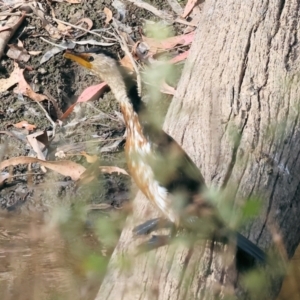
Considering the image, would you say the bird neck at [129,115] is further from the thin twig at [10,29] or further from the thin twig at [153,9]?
the thin twig at [153,9]

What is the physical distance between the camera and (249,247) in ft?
10.5

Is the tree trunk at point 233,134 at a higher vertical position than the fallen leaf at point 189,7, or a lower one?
higher

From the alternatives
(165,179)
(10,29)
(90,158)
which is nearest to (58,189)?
(90,158)

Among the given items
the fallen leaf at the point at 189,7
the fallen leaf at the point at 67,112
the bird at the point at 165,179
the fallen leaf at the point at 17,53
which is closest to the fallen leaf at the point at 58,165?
the fallen leaf at the point at 67,112

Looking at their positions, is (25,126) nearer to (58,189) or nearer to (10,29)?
(58,189)

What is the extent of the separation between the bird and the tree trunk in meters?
0.09

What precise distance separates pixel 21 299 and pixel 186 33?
120 inches

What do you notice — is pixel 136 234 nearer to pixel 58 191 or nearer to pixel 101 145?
pixel 58 191

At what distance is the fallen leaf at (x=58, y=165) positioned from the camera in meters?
5.58

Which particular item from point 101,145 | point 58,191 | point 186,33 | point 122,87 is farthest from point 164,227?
point 186,33

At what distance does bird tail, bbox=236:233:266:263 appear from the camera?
10.4 ft

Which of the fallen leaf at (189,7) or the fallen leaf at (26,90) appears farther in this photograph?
the fallen leaf at (189,7)

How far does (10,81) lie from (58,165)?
A: 1.07 meters

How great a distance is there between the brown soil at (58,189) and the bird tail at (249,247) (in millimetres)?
567
